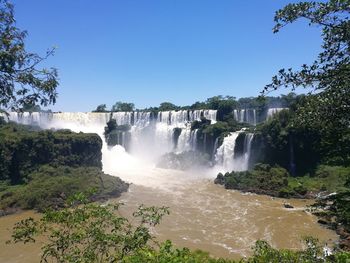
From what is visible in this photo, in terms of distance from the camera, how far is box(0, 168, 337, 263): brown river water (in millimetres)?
22438

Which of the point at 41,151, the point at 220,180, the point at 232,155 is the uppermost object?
the point at 41,151

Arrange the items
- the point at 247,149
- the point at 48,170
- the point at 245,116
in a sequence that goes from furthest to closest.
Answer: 1. the point at 245,116
2. the point at 247,149
3. the point at 48,170

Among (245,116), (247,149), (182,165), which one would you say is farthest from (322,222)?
(245,116)

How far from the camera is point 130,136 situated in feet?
199

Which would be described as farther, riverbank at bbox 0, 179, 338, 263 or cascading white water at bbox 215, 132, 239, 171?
cascading white water at bbox 215, 132, 239, 171

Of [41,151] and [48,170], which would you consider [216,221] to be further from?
[41,151]

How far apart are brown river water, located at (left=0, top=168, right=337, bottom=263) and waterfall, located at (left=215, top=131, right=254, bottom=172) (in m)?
6.05

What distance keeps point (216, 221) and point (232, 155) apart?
62.5ft

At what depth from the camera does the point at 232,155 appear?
45906 mm

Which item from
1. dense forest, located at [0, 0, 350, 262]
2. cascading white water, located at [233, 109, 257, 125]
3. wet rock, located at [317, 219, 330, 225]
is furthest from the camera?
cascading white water, located at [233, 109, 257, 125]

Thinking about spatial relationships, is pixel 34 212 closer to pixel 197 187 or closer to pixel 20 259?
pixel 20 259

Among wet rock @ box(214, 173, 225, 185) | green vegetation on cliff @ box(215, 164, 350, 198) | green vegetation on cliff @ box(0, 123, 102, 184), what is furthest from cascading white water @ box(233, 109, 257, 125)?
green vegetation on cliff @ box(0, 123, 102, 184)

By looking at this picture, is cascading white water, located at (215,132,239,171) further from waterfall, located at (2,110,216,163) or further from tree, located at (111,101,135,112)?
tree, located at (111,101,135,112)

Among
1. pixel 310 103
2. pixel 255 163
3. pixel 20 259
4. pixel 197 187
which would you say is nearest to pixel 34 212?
pixel 20 259
